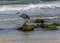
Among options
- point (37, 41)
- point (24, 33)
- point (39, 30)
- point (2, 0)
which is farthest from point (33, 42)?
point (2, 0)

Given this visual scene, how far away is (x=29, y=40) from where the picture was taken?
29.6 feet

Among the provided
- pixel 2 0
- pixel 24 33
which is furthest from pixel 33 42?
pixel 2 0

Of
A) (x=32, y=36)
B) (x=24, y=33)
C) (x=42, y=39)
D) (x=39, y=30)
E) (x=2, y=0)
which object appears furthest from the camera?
(x=2, y=0)

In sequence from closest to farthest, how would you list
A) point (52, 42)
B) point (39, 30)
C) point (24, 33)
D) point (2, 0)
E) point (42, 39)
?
point (52, 42) < point (42, 39) < point (24, 33) < point (39, 30) < point (2, 0)

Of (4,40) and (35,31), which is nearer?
(4,40)

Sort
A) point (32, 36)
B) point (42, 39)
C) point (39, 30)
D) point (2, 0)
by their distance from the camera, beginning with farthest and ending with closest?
point (2, 0) → point (39, 30) → point (32, 36) → point (42, 39)

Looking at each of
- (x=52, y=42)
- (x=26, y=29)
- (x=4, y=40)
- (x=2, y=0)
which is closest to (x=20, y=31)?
(x=26, y=29)

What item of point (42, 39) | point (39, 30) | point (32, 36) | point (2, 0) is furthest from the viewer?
point (2, 0)

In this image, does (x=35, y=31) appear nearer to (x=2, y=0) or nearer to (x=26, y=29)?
(x=26, y=29)

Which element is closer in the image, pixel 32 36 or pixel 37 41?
pixel 37 41

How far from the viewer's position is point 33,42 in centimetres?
860

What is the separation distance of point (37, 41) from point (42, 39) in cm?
46

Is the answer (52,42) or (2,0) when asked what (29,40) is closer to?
(52,42)

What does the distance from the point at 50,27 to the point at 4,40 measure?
9.49 feet
